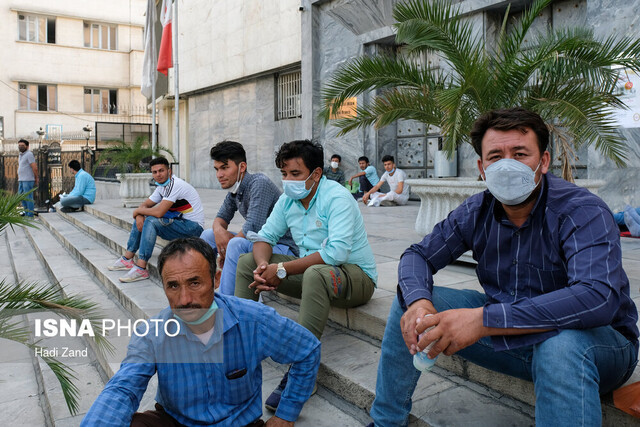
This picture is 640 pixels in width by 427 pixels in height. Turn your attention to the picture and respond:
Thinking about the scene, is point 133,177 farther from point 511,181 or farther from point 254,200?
point 511,181

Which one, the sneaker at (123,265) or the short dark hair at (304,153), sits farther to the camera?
the sneaker at (123,265)

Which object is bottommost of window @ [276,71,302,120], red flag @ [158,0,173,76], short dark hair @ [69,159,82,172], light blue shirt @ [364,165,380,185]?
light blue shirt @ [364,165,380,185]

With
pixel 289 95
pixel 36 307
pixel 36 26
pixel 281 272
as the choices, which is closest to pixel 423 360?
pixel 281 272

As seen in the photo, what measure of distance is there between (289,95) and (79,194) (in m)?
6.21

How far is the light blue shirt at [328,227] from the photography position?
118 inches

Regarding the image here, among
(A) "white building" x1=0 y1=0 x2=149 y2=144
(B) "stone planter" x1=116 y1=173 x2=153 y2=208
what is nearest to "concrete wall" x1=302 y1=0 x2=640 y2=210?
(B) "stone planter" x1=116 y1=173 x2=153 y2=208

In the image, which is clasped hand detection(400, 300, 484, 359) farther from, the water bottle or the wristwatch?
the wristwatch

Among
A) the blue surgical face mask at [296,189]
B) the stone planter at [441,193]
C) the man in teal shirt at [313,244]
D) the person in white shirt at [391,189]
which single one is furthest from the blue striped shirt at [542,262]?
the person in white shirt at [391,189]

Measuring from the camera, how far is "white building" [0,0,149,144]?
27422 millimetres

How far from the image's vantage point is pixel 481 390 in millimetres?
2482

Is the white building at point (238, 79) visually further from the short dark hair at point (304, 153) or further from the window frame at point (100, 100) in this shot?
the window frame at point (100, 100)

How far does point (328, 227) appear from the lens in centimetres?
316

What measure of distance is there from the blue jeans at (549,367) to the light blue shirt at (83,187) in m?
11.4

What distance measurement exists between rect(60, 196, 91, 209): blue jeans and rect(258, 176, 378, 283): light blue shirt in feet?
32.7
